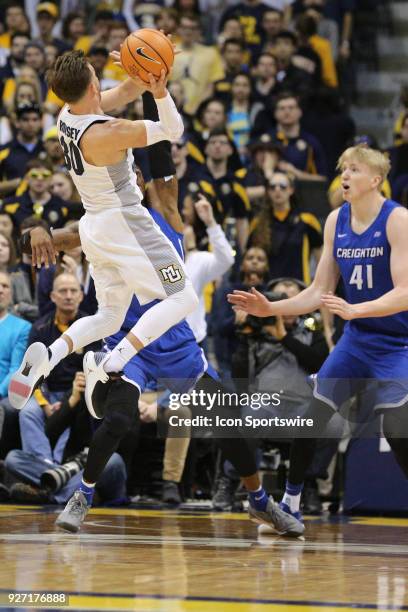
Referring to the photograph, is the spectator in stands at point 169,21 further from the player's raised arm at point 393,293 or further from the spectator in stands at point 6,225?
the player's raised arm at point 393,293

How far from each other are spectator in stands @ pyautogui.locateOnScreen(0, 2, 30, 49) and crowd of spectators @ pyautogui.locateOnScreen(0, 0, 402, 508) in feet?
0.08

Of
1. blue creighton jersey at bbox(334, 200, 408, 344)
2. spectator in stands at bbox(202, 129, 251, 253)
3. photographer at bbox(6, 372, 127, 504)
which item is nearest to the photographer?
blue creighton jersey at bbox(334, 200, 408, 344)

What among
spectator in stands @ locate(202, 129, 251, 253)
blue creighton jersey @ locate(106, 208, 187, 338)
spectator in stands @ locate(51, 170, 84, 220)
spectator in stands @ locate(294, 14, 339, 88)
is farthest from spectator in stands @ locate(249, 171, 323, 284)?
spectator in stands @ locate(294, 14, 339, 88)

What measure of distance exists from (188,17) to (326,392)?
966 centimetres

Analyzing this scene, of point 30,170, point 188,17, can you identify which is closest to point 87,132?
point 30,170

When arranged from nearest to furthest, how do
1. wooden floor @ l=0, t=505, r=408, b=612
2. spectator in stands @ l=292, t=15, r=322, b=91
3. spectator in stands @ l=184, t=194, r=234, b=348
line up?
wooden floor @ l=0, t=505, r=408, b=612, spectator in stands @ l=184, t=194, r=234, b=348, spectator in stands @ l=292, t=15, r=322, b=91

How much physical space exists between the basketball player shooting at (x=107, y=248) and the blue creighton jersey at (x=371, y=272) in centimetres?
95

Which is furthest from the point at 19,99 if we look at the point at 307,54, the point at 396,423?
the point at 396,423

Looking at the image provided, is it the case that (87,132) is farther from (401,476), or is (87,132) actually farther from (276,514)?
(401,476)

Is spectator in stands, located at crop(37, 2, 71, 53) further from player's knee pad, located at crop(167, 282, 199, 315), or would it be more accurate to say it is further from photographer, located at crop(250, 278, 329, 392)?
player's knee pad, located at crop(167, 282, 199, 315)

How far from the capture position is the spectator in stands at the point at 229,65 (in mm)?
14414

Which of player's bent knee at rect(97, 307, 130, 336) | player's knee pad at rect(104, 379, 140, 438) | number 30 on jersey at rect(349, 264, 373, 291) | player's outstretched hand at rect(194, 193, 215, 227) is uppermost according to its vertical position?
player's outstretched hand at rect(194, 193, 215, 227)

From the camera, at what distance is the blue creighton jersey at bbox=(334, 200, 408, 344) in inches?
270

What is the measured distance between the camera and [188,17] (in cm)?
1560
